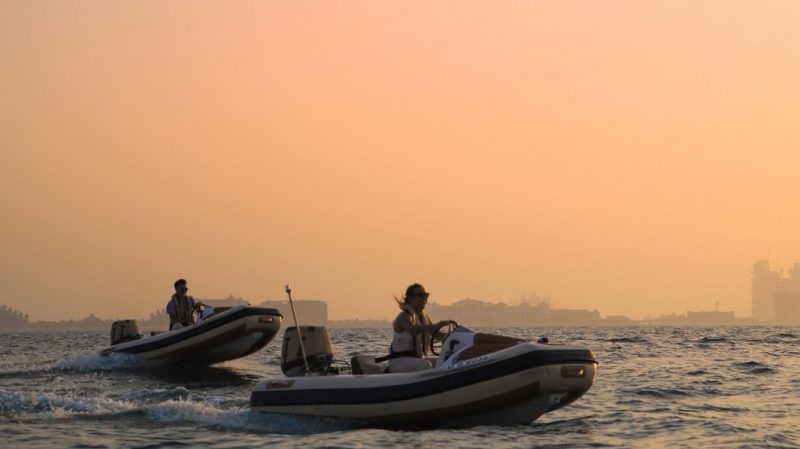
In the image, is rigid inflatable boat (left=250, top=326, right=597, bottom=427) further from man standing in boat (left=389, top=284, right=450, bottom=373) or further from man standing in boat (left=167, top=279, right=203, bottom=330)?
man standing in boat (left=167, top=279, right=203, bottom=330)

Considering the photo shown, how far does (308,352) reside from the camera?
1584 centimetres

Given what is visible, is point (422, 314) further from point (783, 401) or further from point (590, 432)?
point (783, 401)

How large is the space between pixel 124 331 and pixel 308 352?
11724mm

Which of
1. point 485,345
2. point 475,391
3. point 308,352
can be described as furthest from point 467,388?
point 308,352

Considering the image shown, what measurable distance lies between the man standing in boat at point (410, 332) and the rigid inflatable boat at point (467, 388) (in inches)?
10.6

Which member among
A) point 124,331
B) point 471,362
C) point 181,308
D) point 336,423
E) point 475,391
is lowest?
point 336,423

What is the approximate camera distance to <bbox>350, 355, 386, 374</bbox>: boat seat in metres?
14.4

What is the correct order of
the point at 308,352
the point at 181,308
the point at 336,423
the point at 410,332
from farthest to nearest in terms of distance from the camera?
the point at 181,308
the point at 308,352
the point at 410,332
the point at 336,423

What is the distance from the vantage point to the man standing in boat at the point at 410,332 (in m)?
13.7

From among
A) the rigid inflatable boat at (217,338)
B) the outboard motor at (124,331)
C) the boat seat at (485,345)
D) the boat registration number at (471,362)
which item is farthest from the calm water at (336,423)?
the outboard motor at (124,331)

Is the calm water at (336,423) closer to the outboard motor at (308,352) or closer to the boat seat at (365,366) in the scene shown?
the outboard motor at (308,352)

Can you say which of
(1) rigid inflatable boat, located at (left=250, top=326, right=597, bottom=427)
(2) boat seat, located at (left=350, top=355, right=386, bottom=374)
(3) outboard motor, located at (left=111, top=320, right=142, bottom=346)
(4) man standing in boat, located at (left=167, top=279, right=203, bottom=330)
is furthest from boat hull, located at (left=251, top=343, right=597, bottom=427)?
(3) outboard motor, located at (left=111, top=320, right=142, bottom=346)

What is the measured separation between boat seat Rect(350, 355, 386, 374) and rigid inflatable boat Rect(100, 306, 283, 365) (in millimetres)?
8190

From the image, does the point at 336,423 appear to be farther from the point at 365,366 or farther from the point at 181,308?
the point at 181,308
